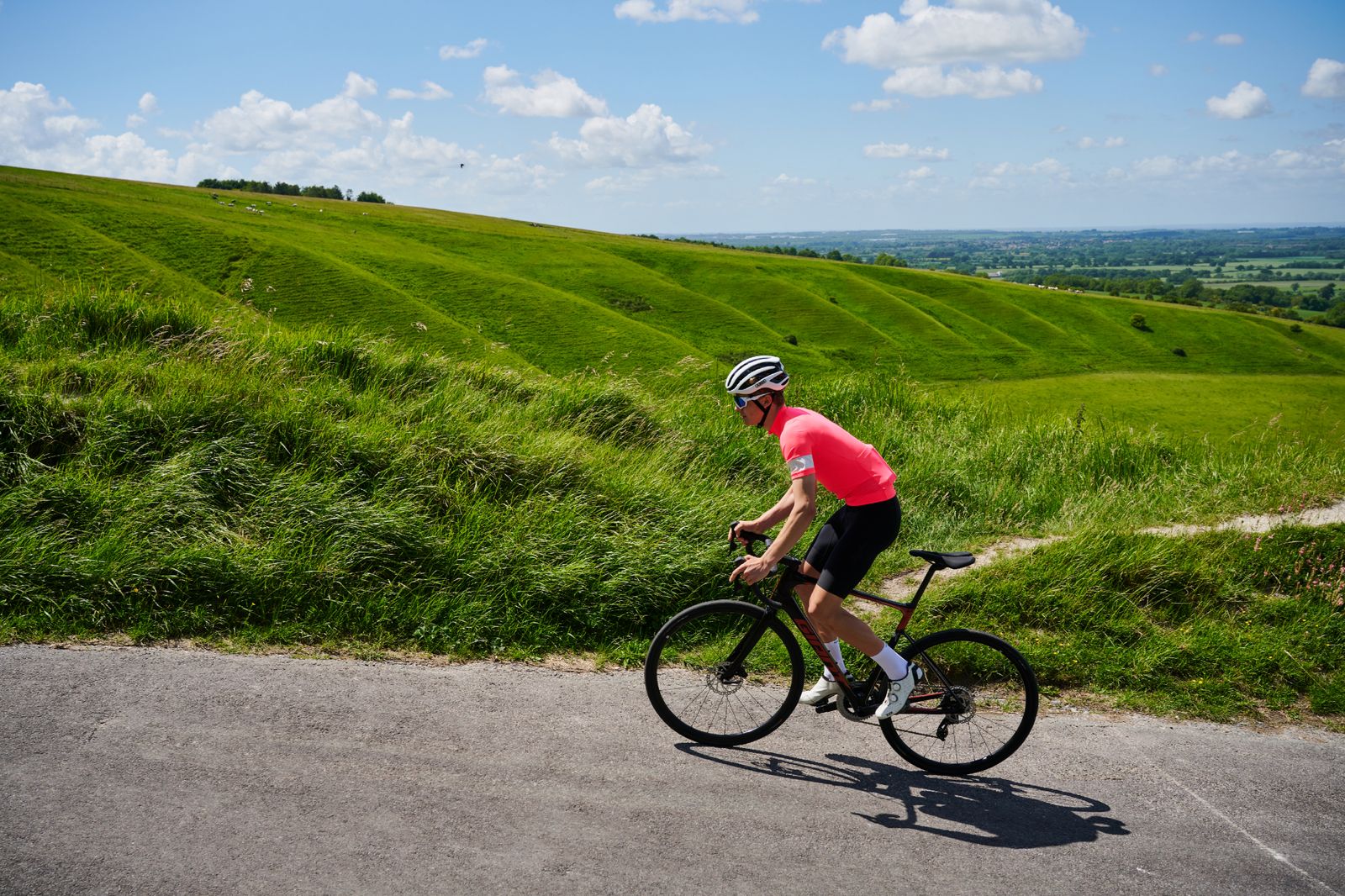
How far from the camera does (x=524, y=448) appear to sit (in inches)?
323

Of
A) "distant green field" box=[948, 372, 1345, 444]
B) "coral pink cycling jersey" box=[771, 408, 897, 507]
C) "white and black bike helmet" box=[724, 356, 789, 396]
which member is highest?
"white and black bike helmet" box=[724, 356, 789, 396]

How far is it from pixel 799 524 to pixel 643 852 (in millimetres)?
1758

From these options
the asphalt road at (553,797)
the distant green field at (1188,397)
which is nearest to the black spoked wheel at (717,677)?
the asphalt road at (553,797)

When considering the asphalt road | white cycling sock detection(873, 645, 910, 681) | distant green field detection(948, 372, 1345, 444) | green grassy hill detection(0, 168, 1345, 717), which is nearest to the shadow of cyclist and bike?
the asphalt road

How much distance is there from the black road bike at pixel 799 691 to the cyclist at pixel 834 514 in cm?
16

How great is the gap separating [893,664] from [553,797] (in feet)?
6.49

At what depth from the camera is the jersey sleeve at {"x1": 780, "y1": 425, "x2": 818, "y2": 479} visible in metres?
4.63

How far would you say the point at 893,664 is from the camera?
493 centimetres

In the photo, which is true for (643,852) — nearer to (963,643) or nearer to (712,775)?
(712,775)

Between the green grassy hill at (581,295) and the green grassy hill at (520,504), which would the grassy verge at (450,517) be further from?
the green grassy hill at (581,295)

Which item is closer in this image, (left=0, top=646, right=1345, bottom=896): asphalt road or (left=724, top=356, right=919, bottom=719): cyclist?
(left=0, top=646, right=1345, bottom=896): asphalt road

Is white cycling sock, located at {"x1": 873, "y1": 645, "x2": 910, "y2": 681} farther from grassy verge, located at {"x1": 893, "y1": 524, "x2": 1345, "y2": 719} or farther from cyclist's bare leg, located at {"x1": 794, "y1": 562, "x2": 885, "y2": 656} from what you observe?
grassy verge, located at {"x1": 893, "y1": 524, "x2": 1345, "y2": 719}

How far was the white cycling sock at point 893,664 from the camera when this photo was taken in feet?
16.2

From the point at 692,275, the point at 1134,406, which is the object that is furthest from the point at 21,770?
the point at 692,275
